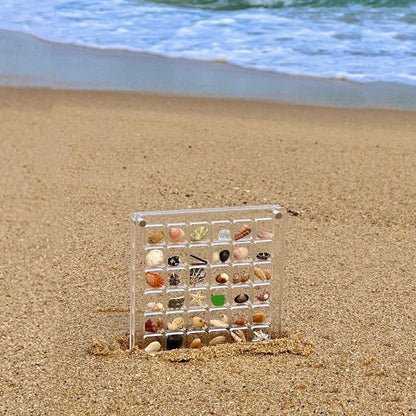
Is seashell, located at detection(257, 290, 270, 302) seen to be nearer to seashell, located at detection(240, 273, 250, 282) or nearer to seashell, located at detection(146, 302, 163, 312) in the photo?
seashell, located at detection(240, 273, 250, 282)

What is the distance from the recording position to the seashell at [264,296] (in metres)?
2.37

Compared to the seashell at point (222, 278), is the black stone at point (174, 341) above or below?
below

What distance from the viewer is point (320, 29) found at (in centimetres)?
816

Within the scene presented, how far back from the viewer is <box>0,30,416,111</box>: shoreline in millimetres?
6016

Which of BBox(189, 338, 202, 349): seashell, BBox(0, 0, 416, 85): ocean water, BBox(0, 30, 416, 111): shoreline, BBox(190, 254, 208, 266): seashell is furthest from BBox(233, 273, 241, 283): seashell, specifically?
BBox(0, 0, 416, 85): ocean water

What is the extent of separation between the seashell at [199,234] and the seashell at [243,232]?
0.10 m

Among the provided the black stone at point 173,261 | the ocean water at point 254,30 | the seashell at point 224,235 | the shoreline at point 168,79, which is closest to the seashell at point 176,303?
the black stone at point 173,261

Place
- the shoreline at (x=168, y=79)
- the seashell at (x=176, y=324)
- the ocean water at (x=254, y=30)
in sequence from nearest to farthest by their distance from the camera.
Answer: the seashell at (x=176, y=324), the shoreline at (x=168, y=79), the ocean water at (x=254, y=30)

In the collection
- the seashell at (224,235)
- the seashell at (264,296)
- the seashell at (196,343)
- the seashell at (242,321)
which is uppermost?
the seashell at (224,235)

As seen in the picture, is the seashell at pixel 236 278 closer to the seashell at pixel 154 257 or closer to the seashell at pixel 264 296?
the seashell at pixel 264 296

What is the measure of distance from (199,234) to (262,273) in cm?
25

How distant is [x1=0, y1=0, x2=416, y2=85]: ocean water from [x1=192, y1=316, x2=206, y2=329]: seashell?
4676mm

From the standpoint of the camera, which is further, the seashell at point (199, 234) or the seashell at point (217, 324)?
the seashell at point (217, 324)

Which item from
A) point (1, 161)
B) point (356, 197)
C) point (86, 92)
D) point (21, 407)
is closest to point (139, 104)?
point (86, 92)
